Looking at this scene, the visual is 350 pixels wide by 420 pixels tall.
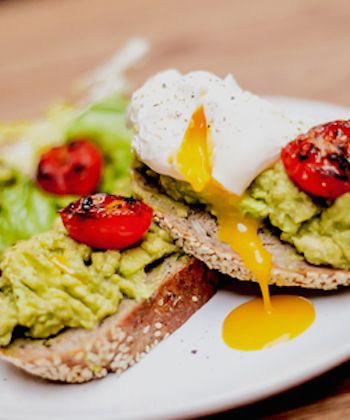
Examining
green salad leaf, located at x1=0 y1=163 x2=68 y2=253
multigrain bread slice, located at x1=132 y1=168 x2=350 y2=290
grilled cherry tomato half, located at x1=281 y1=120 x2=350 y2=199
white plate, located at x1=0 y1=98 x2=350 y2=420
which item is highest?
grilled cherry tomato half, located at x1=281 y1=120 x2=350 y2=199

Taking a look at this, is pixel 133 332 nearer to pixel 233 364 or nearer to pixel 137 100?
pixel 233 364

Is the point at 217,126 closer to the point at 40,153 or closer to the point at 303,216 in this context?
the point at 303,216

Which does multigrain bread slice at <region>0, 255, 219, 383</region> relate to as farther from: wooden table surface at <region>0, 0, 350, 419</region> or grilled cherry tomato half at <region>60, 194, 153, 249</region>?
wooden table surface at <region>0, 0, 350, 419</region>

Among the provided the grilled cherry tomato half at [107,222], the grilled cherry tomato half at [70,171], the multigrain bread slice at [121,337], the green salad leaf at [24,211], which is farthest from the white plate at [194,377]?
the grilled cherry tomato half at [70,171]

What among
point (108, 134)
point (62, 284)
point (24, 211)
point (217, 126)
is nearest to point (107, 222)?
point (62, 284)

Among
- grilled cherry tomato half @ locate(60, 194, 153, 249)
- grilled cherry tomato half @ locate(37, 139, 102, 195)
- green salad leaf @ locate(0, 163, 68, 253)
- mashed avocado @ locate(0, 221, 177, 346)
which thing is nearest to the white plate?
mashed avocado @ locate(0, 221, 177, 346)

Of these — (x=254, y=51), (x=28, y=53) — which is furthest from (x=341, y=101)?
(x=28, y=53)
